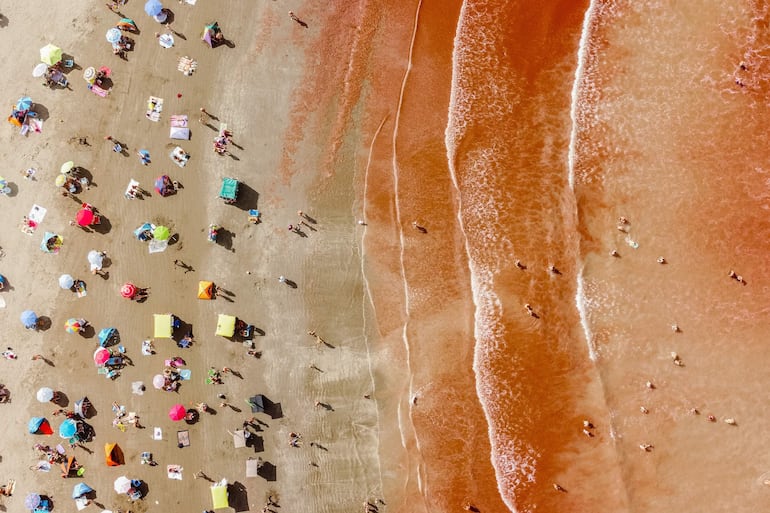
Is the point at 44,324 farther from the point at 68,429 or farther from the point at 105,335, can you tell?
the point at 68,429

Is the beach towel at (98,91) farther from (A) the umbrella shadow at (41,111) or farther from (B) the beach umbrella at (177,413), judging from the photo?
(B) the beach umbrella at (177,413)

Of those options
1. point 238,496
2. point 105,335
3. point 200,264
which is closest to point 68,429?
point 105,335

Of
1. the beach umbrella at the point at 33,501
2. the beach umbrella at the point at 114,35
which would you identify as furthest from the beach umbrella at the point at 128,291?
the beach umbrella at the point at 114,35

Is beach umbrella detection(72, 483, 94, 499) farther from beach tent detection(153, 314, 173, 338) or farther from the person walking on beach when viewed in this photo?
the person walking on beach

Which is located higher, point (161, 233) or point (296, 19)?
point (296, 19)

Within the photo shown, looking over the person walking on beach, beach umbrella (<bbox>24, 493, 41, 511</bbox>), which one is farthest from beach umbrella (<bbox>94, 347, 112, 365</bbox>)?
the person walking on beach
